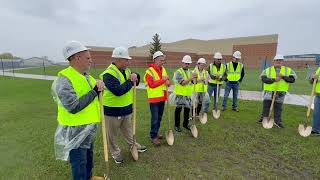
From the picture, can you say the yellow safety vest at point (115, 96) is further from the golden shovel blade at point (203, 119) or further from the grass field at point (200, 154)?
the golden shovel blade at point (203, 119)

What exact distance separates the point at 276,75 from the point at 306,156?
2258mm

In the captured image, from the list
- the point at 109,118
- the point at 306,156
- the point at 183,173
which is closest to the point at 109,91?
the point at 109,118

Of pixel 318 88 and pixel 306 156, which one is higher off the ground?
pixel 318 88

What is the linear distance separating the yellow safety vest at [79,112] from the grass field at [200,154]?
59.2 inches

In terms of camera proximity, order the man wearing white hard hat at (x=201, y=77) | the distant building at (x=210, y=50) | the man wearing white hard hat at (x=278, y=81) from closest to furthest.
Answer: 1. the man wearing white hard hat at (x=278, y=81)
2. the man wearing white hard hat at (x=201, y=77)
3. the distant building at (x=210, y=50)

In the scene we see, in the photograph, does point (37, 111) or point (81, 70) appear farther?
point (37, 111)

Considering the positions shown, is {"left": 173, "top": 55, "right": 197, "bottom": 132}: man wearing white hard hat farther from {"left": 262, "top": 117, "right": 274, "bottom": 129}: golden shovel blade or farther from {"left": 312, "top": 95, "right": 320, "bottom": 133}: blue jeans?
{"left": 312, "top": 95, "right": 320, "bottom": 133}: blue jeans

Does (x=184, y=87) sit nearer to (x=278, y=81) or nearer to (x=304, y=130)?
(x=278, y=81)

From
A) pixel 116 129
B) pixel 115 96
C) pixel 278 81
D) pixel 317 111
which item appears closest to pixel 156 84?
pixel 115 96

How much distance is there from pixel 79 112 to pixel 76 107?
150mm

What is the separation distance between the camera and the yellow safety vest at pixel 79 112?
2.75 metres

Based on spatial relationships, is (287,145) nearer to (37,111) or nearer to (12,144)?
(12,144)

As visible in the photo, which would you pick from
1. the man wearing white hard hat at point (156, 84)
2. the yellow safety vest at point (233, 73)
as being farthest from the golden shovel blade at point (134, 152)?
the yellow safety vest at point (233, 73)

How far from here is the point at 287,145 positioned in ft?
17.1
